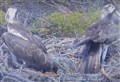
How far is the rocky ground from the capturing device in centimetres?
609

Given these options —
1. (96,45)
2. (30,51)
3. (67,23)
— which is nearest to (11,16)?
(30,51)

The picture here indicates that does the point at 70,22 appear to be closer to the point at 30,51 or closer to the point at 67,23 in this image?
A: the point at 67,23

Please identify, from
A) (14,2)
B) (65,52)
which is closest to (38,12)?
(14,2)

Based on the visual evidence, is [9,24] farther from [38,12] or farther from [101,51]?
[38,12]

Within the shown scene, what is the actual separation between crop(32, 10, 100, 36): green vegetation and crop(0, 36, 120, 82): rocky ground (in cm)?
116

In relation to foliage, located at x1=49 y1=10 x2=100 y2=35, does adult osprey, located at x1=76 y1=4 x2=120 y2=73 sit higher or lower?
lower

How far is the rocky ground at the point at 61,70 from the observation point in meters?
6.09

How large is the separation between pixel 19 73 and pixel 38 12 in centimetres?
314

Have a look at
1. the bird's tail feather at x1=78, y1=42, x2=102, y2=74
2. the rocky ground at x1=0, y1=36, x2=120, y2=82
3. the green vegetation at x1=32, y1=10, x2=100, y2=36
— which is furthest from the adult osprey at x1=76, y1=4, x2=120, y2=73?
the green vegetation at x1=32, y1=10, x2=100, y2=36

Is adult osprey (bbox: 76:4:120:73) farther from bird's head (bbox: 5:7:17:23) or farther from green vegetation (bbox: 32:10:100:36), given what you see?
green vegetation (bbox: 32:10:100:36)

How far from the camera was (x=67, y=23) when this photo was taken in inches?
319

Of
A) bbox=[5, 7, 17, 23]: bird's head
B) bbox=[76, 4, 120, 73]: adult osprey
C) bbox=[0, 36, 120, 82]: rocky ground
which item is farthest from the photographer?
bbox=[5, 7, 17, 23]: bird's head

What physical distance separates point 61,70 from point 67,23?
6.05 feet

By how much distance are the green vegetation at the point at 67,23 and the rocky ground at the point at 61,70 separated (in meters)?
1.16
